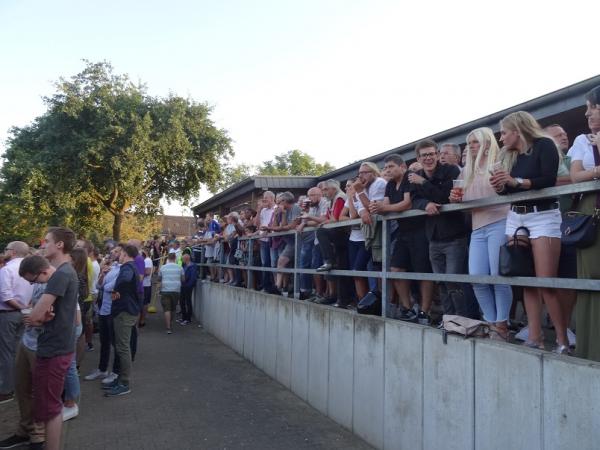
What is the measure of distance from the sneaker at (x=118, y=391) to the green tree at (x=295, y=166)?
59.4 meters

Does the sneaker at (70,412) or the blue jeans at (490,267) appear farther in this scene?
the sneaker at (70,412)

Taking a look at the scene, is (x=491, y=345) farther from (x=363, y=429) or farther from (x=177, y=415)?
(x=177, y=415)

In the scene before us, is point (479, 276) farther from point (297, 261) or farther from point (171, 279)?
point (171, 279)

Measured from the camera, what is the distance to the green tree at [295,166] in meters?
68.9

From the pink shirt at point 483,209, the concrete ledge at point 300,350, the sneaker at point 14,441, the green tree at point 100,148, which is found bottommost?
the sneaker at point 14,441

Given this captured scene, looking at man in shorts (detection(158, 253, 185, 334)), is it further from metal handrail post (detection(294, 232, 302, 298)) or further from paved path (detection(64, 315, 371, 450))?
metal handrail post (detection(294, 232, 302, 298))

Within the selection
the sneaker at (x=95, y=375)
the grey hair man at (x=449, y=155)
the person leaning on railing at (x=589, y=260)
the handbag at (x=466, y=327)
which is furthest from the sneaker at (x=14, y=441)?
the person leaning on railing at (x=589, y=260)

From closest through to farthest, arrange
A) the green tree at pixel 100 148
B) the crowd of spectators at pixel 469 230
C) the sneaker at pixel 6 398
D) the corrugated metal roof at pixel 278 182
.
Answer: the crowd of spectators at pixel 469 230
the sneaker at pixel 6 398
the corrugated metal roof at pixel 278 182
the green tree at pixel 100 148

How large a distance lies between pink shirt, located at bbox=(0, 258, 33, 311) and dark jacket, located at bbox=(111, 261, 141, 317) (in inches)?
42.5

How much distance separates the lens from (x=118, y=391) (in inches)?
285

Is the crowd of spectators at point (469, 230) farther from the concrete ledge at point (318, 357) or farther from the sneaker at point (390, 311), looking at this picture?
the concrete ledge at point (318, 357)

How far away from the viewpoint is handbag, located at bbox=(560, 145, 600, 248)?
320cm

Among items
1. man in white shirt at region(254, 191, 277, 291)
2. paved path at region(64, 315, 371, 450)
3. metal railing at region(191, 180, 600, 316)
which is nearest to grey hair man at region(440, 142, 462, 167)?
metal railing at region(191, 180, 600, 316)

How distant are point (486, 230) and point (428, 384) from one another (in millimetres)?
1357
